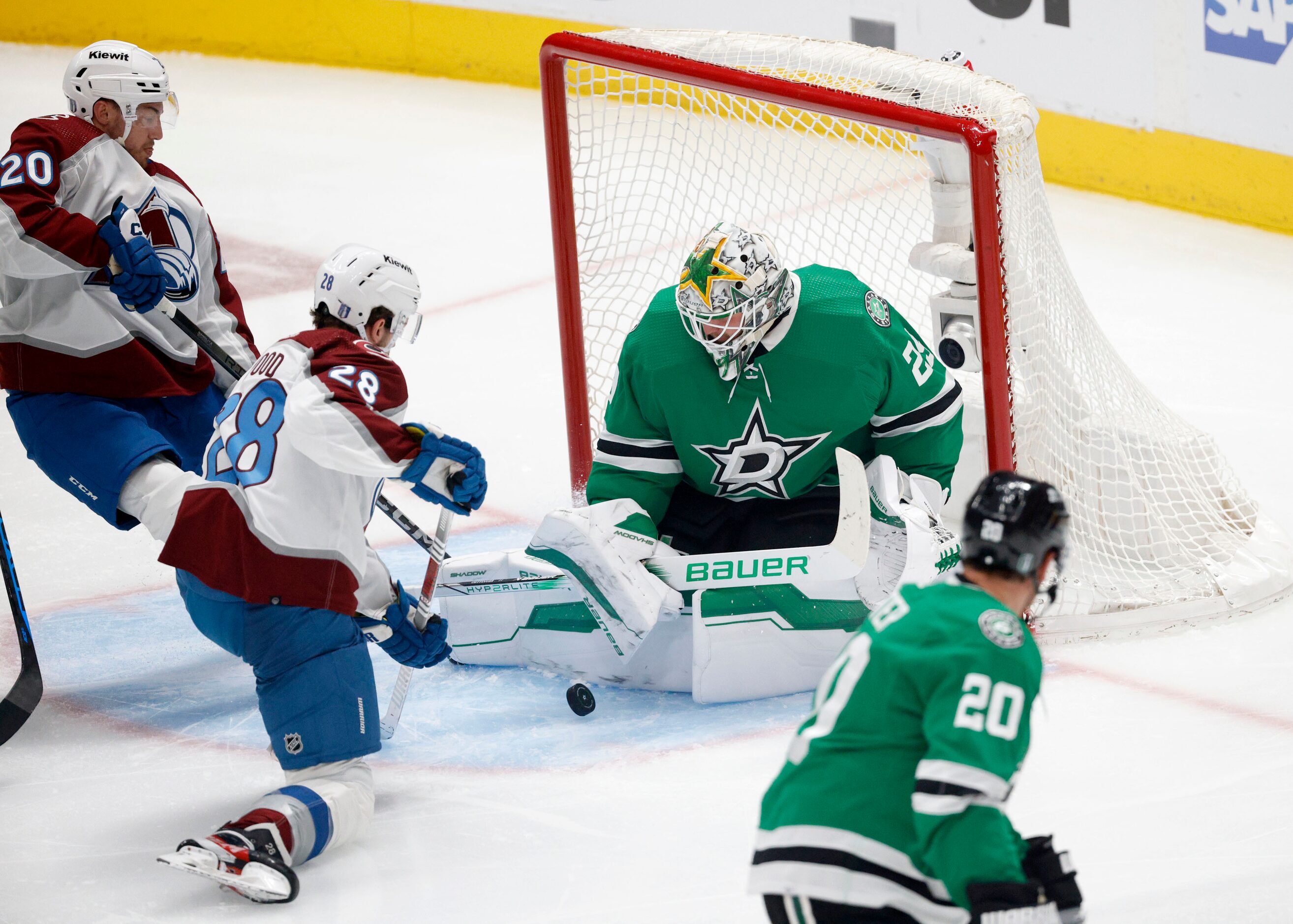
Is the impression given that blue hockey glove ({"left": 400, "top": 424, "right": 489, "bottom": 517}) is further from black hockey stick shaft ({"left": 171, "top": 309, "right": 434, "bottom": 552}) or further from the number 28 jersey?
black hockey stick shaft ({"left": 171, "top": 309, "right": 434, "bottom": 552})

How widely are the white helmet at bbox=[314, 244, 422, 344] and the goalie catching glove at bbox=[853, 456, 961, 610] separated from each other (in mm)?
929

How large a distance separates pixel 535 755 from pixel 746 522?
661 millimetres

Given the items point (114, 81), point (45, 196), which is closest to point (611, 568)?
point (45, 196)

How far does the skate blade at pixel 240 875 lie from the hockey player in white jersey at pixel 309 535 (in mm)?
83

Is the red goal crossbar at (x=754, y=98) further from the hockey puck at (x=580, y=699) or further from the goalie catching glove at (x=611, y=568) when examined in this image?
the hockey puck at (x=580, y=699)

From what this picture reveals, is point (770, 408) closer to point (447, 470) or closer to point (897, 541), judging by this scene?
point (897, 541)

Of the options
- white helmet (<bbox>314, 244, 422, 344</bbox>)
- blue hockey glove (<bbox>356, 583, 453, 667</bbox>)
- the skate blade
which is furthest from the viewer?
blue hockey glove (<bbox>356, 583, 453, 667</bbox>)

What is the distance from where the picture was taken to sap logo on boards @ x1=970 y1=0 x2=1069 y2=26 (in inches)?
229

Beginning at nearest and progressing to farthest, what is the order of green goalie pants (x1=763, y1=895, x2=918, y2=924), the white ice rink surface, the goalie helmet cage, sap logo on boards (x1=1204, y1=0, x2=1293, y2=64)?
green goalie pants (x1=763, y1=895, x2=918, y2=924), the white ice rink surface, the goalie helmet cage, sap logo on boards (x1=1204, y1=0, x2=1293, y2=64)

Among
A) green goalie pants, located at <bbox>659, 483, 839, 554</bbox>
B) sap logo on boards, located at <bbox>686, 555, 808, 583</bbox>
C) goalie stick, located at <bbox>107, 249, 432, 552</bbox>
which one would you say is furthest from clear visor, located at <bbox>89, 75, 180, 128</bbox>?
sap logo on boards, located at <bbox>686, 555, 808, 583</bbox>

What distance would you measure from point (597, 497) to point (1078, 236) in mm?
3235

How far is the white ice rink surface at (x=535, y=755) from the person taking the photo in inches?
97.8

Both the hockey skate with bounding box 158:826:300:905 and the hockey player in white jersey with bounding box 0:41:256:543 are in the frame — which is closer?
the hockey skate with bounding box 158:826:300:905

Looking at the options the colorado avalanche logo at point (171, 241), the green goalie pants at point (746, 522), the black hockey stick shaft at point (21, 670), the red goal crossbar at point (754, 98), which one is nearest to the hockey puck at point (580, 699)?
the green goalie pants at point (746, 522)
